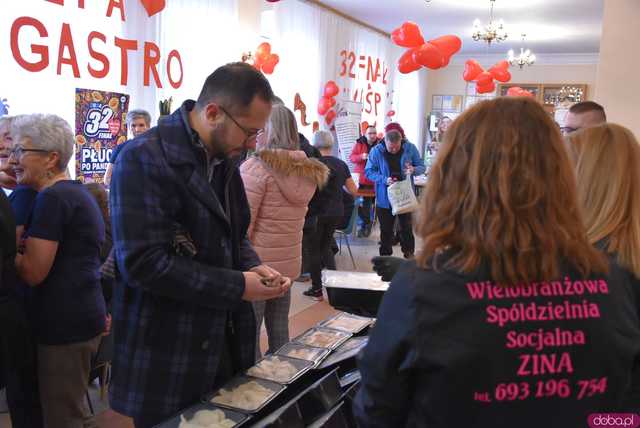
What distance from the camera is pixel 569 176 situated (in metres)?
0.93

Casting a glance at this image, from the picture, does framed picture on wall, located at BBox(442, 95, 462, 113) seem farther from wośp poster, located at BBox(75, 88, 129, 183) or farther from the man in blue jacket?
wośp poster, located at BBox(75, 88, 129, 183)

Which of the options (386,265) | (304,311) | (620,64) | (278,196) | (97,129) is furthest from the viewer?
(97,129)

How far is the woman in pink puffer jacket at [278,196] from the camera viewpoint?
254 centimetres

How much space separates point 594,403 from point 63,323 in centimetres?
167

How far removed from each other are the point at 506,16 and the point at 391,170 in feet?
13.5

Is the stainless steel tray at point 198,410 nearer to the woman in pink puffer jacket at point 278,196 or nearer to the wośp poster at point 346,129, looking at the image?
the woman in pink puffer jacket at point 278,196

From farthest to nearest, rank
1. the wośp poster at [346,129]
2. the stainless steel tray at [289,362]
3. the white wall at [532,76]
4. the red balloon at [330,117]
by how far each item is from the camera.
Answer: the white wall at [532,76], the wośp poster at [346,129], the red balloon at [330,117], the stainless steel tray at [289,362]

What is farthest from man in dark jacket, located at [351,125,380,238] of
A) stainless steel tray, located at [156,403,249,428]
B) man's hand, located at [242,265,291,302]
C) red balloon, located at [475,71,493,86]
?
stainless steel tray, located at [156,403,249,428]

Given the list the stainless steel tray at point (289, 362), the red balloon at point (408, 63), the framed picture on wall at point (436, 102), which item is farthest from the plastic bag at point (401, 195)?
the framed picture on wall at point (436, 102)

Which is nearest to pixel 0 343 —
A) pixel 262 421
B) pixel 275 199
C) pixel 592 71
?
pixel 262 421

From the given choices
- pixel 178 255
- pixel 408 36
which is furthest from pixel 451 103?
pixel 178 255

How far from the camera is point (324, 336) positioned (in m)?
1.96

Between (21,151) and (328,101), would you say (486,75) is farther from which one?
(21,151)

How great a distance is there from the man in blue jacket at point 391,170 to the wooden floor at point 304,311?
0.50 meters
